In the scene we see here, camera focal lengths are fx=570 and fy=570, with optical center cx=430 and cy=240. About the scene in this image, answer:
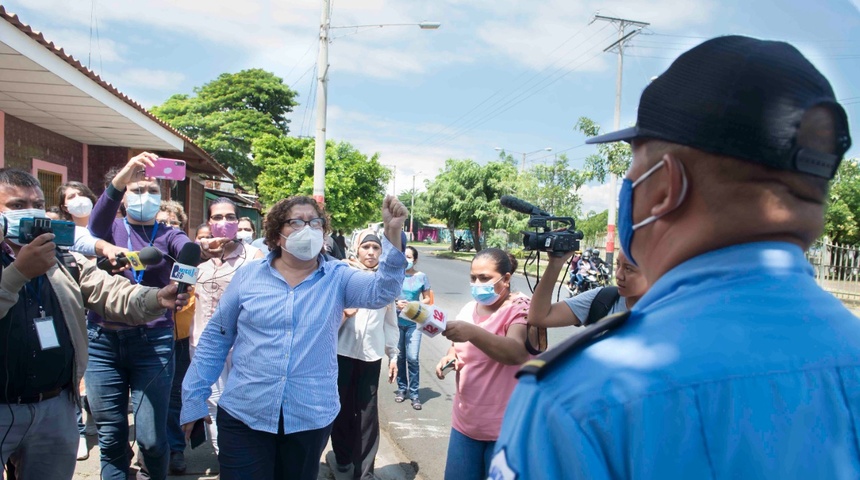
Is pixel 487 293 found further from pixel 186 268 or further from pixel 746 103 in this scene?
pixel 746 103

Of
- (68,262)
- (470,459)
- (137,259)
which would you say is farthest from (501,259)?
(68,262)

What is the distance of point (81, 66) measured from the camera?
6.02 meters

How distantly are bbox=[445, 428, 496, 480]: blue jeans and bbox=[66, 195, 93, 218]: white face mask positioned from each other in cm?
292

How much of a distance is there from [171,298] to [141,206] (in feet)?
3.59

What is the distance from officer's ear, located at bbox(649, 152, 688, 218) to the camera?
2.70 feet

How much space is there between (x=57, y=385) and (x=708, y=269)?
2.76 metres

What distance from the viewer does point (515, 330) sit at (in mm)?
2846

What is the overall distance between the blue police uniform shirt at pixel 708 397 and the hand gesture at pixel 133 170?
10.4ft

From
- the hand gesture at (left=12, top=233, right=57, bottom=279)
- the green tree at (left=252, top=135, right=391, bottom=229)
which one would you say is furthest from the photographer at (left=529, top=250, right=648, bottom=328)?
the green tree at (left=252, top=135, right=391, bottom=229)

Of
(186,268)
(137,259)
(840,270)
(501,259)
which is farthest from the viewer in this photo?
(840,270)

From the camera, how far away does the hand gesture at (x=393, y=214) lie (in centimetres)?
259

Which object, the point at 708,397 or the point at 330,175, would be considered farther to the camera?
the point at 330,175

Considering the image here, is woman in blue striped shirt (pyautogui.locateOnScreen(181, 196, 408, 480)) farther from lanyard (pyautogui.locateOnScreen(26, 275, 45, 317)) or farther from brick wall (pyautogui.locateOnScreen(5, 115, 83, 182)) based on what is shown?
brick wall (pyautogui.locateOnScreen(5, 115, 83, 182))

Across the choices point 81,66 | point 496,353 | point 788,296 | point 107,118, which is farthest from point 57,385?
point 107,118
